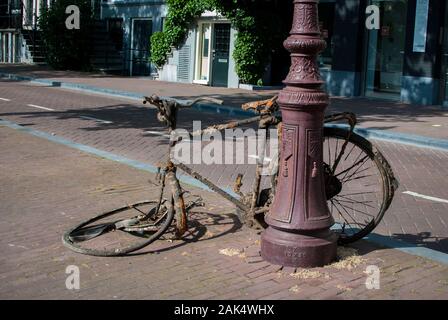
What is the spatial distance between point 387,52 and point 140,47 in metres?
11.7

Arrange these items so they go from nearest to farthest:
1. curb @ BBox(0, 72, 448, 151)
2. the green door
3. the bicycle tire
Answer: the bicycle tire, curb @ BBox(0, 72, 448, 151), the green door

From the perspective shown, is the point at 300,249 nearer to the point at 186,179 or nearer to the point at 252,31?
the point at 186,179

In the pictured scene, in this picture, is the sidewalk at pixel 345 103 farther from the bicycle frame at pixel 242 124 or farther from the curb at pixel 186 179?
the bicycle frame at pixel 242 124

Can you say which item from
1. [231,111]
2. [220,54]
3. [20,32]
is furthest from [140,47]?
[231,111]

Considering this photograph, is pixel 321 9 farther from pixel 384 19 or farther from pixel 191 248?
pixel 191 248

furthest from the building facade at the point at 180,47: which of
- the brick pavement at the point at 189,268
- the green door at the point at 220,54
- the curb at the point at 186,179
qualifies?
the brick pavement at the point at 189,268

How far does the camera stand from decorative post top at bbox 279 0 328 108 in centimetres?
433

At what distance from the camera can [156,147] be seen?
32.9 ft

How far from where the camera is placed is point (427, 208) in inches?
264

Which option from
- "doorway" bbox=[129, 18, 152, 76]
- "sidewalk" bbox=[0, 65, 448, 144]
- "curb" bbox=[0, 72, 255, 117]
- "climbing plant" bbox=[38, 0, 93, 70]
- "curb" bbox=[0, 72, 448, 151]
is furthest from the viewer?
"climbing plant" bbox=[38, 0, 93, 70]

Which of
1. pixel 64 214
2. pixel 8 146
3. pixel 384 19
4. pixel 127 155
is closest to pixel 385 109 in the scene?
pixel 384 19

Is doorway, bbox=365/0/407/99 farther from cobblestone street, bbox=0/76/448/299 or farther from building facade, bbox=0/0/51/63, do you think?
building facade, bbox=0/0/51/63

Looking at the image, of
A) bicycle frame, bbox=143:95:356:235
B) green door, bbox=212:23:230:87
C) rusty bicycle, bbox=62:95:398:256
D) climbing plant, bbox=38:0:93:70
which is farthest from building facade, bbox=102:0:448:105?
bicycle frame, bbox=143:95:356:235

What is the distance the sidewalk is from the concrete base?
7.23 meters
